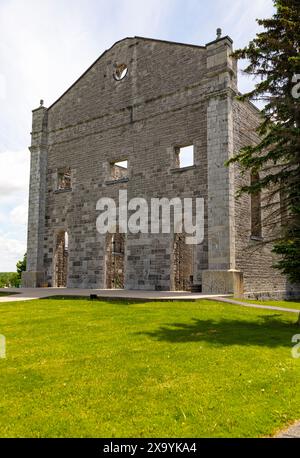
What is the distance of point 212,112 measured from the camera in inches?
663

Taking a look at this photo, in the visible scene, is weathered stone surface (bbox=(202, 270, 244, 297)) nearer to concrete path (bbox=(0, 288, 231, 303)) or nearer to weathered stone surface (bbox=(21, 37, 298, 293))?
weathered stone surface (bbox=(21, 37, 298, 293))

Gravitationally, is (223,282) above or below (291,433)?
above

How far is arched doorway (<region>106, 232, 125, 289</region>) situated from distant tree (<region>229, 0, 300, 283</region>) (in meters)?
11.3

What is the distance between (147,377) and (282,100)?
23.9ft

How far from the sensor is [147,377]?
5.16 metres

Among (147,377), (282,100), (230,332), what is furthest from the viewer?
(282,100)

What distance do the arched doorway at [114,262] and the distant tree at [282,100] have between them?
37.1 ft

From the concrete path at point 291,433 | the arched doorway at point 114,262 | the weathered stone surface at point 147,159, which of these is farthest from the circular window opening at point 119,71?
the concrete path at point 291,433

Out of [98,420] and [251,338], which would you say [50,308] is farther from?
[98,420]

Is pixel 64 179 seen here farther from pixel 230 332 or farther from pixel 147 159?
pixel 230 332

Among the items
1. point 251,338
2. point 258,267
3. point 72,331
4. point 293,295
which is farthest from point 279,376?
point 293,295

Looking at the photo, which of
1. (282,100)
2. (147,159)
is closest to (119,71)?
(147,159)

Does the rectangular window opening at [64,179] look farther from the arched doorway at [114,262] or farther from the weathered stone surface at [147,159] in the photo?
the arched doorway at [114,262]

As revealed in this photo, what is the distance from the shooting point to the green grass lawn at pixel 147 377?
3.81 meters
